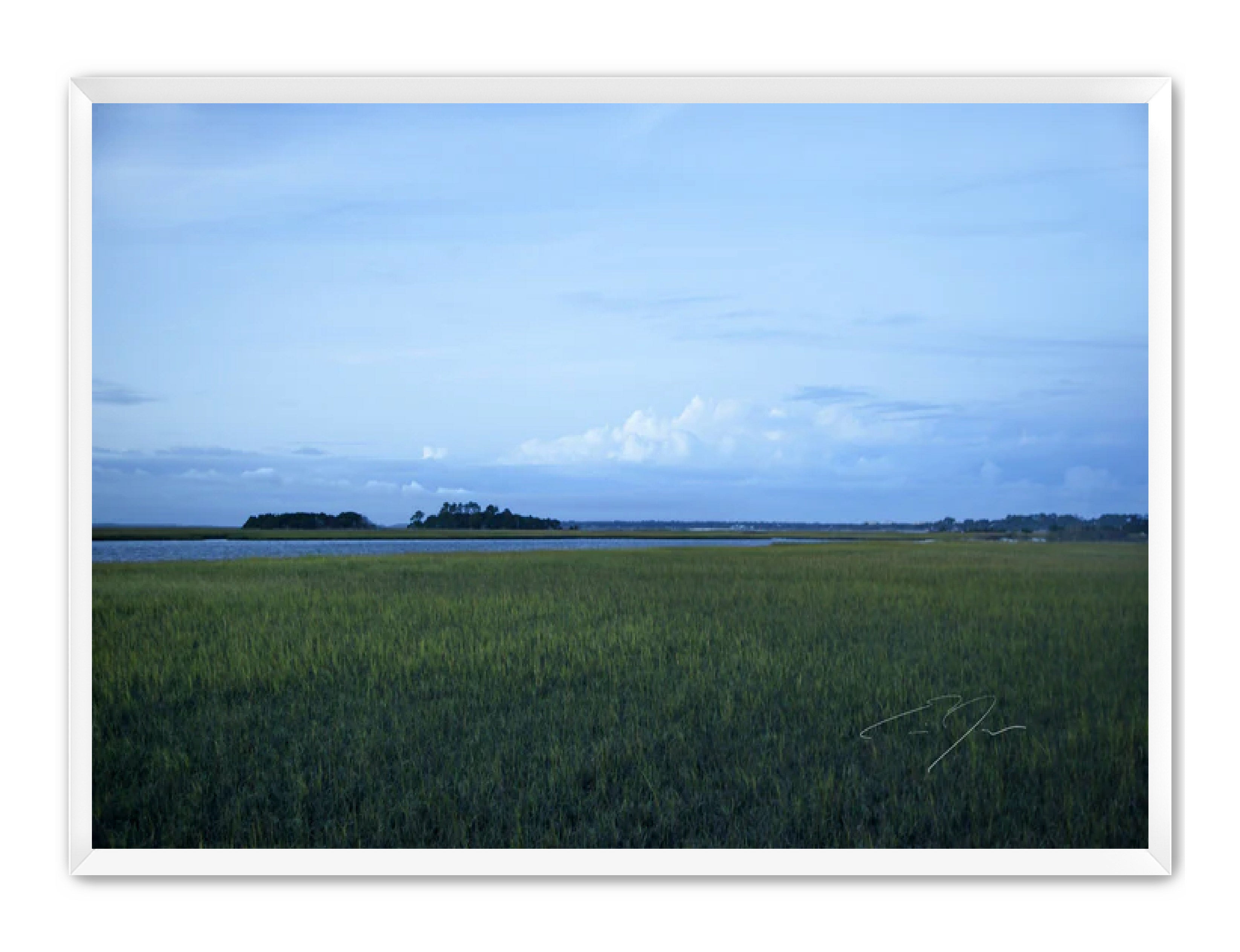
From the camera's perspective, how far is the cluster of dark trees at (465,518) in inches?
117

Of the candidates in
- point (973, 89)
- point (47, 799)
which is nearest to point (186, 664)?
point (47, 799)

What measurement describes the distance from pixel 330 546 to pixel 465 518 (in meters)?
0.52

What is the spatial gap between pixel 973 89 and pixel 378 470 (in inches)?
103

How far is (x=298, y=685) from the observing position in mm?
2902

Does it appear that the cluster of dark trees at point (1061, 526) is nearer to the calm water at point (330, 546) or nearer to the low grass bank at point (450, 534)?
the low grass bank at point (450, 534)

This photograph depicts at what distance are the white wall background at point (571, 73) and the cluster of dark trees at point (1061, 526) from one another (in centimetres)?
18

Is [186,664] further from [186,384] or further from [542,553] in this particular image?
[542,553]

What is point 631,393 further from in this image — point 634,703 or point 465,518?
point 634,703
